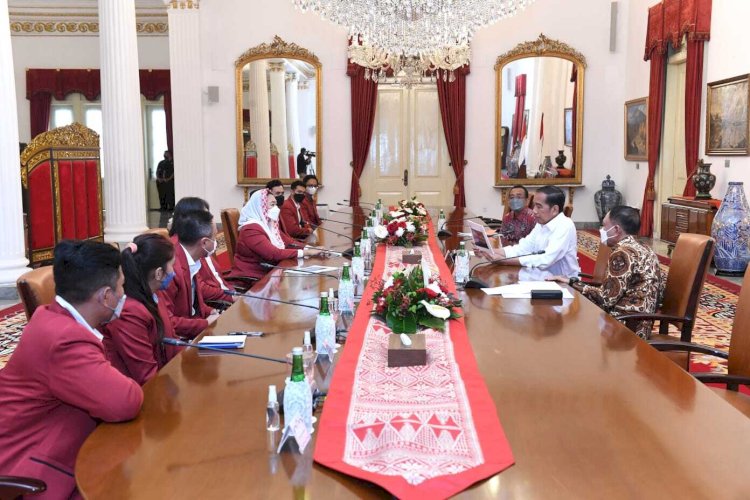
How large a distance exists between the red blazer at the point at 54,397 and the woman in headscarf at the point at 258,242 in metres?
3.24

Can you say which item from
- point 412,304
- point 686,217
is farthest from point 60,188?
point 686,217

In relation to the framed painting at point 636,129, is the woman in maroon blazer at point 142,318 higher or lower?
lower

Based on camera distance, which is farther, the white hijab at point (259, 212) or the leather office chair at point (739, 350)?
the white hijab at point (259, 212)

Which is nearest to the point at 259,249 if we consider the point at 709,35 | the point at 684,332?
the point at 684,332

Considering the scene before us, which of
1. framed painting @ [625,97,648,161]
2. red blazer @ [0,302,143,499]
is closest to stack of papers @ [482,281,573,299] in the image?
red blazer @ [0,302,143,499]

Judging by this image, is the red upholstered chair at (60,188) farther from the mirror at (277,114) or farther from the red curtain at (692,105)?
the red curtain at (692,105)

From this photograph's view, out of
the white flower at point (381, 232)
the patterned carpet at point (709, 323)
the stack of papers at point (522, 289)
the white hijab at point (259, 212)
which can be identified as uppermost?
the white hijab at point (259, 212)

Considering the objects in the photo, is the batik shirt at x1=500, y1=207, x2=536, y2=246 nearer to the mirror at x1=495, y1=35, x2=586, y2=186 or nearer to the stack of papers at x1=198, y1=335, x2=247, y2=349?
the stack of papers at x1=198, y1=335, x2=247, y2=349

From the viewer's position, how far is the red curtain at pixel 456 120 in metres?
13.2

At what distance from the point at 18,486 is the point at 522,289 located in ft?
8.65

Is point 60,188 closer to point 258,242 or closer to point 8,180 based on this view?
point 8,180

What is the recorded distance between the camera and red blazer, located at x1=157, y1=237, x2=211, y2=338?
3.40 m

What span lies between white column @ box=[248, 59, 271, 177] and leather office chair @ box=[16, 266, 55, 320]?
422 inches

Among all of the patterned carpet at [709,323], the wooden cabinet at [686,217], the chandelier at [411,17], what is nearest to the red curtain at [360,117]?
the chandelier at [411,17]
